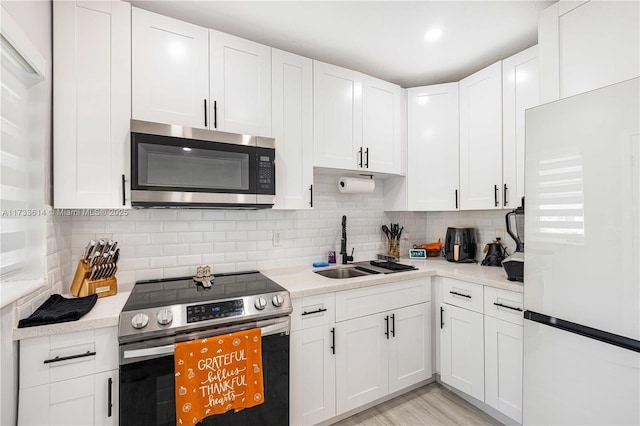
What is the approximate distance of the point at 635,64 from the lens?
136cm

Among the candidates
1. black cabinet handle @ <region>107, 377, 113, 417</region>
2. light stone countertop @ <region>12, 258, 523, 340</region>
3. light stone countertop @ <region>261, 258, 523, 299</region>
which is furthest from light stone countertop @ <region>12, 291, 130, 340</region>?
light stone countertop @ <region>261, 258, 523, 299</region>

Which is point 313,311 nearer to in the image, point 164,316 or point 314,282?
point 314,282

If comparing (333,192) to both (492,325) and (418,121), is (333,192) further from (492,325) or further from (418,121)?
(492,325)

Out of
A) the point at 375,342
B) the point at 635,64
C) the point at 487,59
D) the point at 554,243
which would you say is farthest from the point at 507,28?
the point at 375,342

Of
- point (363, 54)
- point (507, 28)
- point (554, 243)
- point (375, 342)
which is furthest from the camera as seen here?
point (363, 54)

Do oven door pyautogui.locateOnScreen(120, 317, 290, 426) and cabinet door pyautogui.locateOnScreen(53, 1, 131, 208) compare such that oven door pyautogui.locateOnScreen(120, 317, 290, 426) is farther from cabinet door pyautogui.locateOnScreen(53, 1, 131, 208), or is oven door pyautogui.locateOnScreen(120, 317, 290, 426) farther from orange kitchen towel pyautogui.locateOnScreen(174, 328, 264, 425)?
cabinet door pyautogui.locateOnScreen(53, 1, 131, 208)

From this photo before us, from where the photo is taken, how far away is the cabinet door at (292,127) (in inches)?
80.7

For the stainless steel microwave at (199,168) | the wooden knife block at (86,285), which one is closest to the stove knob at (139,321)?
the wooden knife block at (86,285)

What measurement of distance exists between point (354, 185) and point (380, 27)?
1125 millimetres

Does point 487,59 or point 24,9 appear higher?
point 487,59

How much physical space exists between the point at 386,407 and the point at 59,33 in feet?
9.79

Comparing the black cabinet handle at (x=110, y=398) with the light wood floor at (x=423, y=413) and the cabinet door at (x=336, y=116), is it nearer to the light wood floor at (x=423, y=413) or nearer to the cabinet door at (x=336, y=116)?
the light wood floor at (x=423, y=413)

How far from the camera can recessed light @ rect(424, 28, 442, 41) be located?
197 cm

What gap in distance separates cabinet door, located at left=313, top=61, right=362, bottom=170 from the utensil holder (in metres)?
0.93
